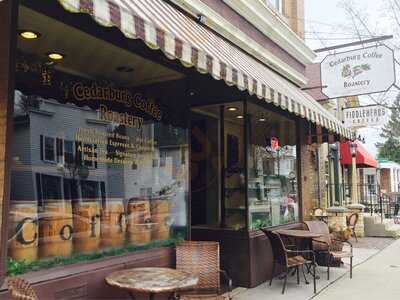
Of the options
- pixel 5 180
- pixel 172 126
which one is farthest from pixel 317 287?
pixel 5 180

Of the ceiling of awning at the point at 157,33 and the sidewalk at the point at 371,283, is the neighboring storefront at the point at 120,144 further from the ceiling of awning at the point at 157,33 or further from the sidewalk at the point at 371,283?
the sidewalk at the point at 371,283

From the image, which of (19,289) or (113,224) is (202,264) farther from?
(19,289)

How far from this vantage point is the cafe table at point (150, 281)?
3771 mm

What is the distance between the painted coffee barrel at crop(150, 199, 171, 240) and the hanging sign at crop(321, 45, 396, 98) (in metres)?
5.20

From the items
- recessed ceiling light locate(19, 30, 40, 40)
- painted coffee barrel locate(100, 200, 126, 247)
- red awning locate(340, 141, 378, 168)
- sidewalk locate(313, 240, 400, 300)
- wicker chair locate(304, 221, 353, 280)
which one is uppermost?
recessed ceiling light locate(19, 30, 40, 40)

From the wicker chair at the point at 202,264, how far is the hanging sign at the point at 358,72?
5.57 metres

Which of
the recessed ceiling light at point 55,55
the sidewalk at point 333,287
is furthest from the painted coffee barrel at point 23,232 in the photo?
the sidewalk at point 333,287

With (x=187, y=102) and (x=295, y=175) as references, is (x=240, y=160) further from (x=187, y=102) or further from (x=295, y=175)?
(x=295, y=175)

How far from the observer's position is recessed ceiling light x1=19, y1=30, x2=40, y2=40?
4293mm

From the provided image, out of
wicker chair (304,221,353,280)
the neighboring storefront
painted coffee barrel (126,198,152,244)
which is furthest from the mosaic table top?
wicker chair (304,221,353,280)

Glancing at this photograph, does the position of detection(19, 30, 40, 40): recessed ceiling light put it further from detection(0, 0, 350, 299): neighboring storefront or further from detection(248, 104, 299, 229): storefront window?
detection(248, 104, 299, 229): storefront window

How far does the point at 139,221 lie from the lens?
5.58 m

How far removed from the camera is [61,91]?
4762mm

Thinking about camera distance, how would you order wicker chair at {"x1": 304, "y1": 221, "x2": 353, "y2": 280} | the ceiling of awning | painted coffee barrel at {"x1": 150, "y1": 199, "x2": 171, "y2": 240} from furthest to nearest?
wicker chair at {"x1": 304, "y1": 221, "x2": 353, "y2": 280} < painted coffee barrel at {"x1": 150, "y1": 199, "x2": 171, "y2": 240} < the ceiling of awning
